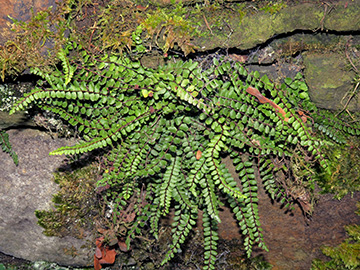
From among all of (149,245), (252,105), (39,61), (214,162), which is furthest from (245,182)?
(39,61)

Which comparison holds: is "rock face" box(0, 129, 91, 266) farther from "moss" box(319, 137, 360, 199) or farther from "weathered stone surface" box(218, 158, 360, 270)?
"moss" box(319, 137, 360, 199)

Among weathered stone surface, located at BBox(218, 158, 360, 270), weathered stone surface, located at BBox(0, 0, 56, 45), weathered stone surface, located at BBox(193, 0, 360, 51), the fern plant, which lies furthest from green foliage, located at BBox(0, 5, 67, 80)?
weathered stone surface, located at BBox(218, 158, 360, 270)

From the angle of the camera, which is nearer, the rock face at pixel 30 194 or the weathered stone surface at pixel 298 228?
the weathered stone surface at pixel 298 228

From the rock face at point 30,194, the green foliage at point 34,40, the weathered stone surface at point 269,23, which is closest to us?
the weathered stone surface at point 269,23

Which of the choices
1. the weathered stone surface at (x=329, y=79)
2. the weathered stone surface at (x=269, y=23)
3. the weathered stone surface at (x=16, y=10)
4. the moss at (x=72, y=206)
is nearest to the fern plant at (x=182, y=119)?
the weathered stone surface at (x=329, y=79)

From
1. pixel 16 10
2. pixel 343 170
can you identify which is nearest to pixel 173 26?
pixel 16 10

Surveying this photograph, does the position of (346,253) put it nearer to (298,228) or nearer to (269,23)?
(298,228)

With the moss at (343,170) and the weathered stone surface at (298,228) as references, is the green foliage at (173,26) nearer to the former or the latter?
the weathered stone surface at (298,228)
